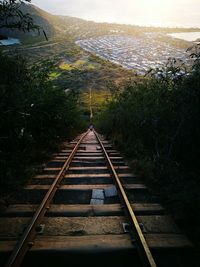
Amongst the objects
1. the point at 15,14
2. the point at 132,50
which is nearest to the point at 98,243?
the point at 15,14

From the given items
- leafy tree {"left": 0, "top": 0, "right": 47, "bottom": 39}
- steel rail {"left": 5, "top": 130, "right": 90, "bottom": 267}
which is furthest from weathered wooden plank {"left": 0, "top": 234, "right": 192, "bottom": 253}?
leafy tree {"left": 0, "top": 0, "right": 47, "bottom": 39}

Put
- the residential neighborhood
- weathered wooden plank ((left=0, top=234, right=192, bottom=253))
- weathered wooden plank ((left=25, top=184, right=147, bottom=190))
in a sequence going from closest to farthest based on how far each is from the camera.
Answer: weathered wooden plank ((left=0, top=234, right=192, bottom=253)) → weathered wooden plank ((left=25, top=184, right=147, bottom=190)) → the residential neighborhood

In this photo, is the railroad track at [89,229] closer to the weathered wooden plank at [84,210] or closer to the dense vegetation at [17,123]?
the weathered wooden plank at [84,210]

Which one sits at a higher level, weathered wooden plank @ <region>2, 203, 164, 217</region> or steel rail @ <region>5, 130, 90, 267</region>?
steel rail @ <region>5, 130, 90, 267</region>

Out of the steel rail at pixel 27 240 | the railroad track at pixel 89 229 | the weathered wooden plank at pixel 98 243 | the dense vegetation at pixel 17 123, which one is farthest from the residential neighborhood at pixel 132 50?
the weathered wooden plank at pixel 98 243

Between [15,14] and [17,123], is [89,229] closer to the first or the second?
[17,123]

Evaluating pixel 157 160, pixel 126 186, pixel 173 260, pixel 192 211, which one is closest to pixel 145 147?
pixel 157 160

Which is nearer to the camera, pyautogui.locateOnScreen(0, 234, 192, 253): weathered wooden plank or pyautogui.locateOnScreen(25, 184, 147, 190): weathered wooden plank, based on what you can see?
pyautogui.locateOnScreen(0, 234, 192, 253): weathered wooden plank

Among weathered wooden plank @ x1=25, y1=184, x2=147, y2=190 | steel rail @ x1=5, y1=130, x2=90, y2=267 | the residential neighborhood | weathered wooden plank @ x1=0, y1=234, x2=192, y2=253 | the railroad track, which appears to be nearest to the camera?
steel rail @ x1=5, y1=130, x2=90, y2=267

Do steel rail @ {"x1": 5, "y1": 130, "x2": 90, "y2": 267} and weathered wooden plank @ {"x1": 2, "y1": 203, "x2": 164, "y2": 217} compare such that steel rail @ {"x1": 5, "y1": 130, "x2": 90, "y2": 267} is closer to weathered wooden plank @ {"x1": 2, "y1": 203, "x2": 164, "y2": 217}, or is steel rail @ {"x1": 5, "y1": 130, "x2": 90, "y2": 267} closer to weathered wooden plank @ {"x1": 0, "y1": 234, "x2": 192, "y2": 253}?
weathered wooden plank @ {"x1": 0, "y1": 234, "x2": 192, "y2": 253}
